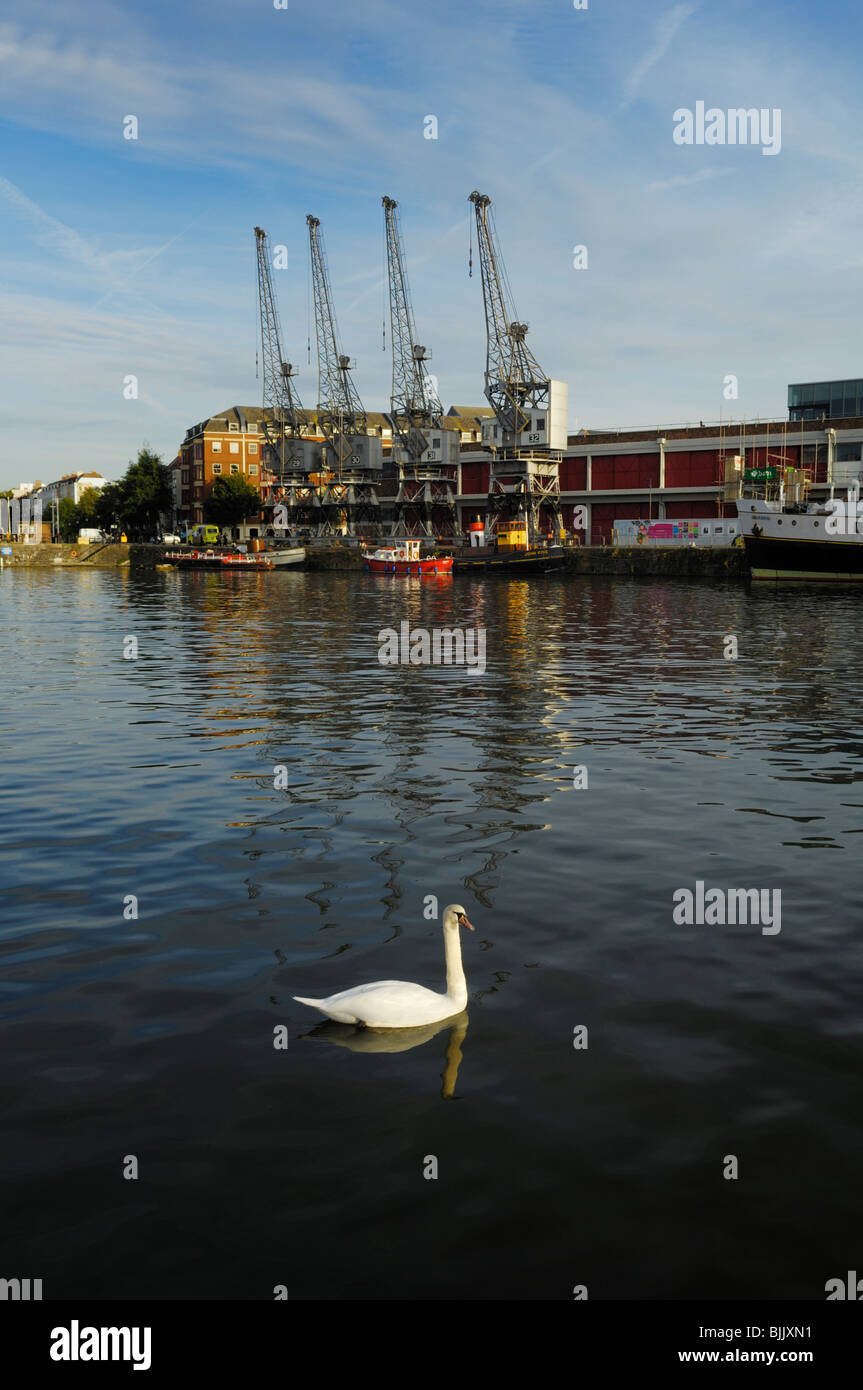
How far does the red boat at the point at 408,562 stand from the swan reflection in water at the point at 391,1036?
93.3 meters

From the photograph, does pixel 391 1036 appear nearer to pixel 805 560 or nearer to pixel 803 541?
pixel 803 541

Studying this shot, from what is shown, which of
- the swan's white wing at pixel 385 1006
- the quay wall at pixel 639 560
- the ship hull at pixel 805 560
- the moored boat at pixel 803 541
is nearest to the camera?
the swan's white wing at pixel 385 1006

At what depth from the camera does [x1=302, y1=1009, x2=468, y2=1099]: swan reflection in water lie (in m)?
7.64

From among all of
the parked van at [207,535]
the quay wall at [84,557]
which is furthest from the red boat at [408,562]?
the parked van at [207,535]

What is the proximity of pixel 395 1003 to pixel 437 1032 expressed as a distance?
0.47 meters

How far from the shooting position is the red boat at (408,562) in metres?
101

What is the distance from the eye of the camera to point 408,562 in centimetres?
10250

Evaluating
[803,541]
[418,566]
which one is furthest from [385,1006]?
[418,566]

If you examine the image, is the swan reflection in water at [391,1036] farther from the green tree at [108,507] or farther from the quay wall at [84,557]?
the green tree at [108,507]

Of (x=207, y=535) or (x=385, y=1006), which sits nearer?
(x=385, y=1006)

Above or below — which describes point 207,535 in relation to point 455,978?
above

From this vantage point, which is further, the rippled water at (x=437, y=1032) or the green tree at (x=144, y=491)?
the green tree at (x=144, y=491)

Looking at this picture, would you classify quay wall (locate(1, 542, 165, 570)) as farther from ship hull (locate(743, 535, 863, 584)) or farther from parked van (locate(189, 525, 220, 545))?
ship hull (locate(743, 535, 863, 584))

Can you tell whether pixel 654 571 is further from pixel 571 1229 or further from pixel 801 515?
pixel 571 1229
